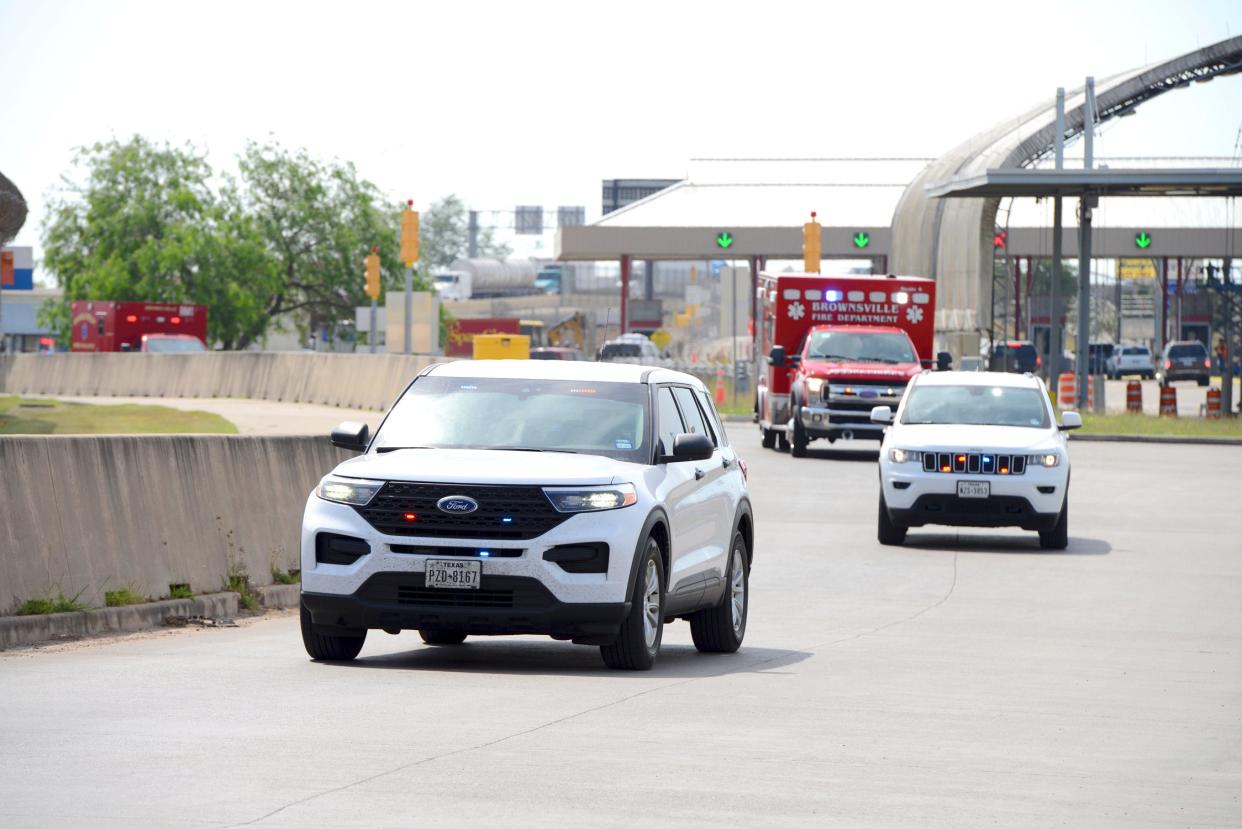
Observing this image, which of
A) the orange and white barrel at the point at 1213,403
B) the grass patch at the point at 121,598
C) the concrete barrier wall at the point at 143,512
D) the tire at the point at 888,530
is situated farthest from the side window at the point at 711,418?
the orange and white barrel at the point at 1213,403

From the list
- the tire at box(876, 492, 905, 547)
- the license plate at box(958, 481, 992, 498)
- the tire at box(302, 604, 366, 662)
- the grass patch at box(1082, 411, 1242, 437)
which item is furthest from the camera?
the grass patch at box(1082, 411, 1242, 437)

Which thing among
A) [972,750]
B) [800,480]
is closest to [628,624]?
[972,750]

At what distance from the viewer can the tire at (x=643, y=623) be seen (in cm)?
1138

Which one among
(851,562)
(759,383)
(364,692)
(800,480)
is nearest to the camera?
(364,692)

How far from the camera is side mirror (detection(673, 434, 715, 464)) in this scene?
39.3 ft

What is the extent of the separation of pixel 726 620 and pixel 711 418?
4.67ft

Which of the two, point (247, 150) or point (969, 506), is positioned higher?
point (247, 150)

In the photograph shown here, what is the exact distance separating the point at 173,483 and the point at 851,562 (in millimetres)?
7897

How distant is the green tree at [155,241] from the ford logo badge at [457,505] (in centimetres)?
7066

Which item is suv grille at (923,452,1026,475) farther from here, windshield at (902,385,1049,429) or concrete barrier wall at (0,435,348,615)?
concrete barrier wall at (0,435,348,615)

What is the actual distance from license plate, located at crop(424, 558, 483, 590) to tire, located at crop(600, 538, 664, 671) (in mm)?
844

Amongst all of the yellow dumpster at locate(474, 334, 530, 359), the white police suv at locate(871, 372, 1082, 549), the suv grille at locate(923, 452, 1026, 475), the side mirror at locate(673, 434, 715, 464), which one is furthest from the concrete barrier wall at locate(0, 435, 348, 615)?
the yellow dumpster at locate(474, 334, 530, 359)

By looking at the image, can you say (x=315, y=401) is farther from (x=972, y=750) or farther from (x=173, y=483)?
(x=972, y=750)

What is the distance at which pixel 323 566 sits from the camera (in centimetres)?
1134
